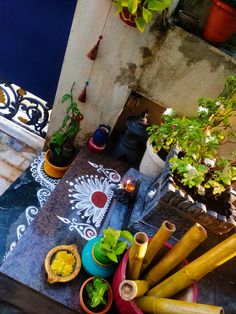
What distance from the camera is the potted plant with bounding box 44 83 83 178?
9.93 ft

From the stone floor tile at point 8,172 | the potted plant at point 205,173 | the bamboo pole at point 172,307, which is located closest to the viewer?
the bamboo pole at point 172,307

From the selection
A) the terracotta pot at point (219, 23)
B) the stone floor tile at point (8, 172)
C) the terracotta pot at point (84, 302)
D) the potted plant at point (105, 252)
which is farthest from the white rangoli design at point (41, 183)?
the terracotta pot at point (219, 23)

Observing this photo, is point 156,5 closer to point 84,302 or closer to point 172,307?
point 172,307

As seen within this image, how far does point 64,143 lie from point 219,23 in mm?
1869

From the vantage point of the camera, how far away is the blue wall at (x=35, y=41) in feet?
9.55

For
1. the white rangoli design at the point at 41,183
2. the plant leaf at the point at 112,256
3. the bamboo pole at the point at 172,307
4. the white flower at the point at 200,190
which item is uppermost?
the white flower at the point at 200,190

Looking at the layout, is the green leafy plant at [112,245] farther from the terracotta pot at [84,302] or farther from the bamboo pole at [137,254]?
the terracotta pot at [84,302]

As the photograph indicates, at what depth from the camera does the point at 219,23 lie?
216cm

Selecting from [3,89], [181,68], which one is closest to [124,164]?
[181,68]

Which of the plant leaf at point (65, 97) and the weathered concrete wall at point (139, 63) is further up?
the weathered concrete wall at point (139, 63)

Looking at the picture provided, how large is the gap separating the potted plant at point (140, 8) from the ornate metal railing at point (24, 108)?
68.0 inches

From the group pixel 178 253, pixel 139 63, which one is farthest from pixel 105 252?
pixel 139 63

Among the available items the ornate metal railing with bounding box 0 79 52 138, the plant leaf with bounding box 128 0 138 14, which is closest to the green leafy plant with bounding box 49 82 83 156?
the ornate metal railing with bounding box 0 79 52 138

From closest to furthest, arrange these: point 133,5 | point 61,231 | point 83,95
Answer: point 133,5 < point 61,231 < point 83,95
